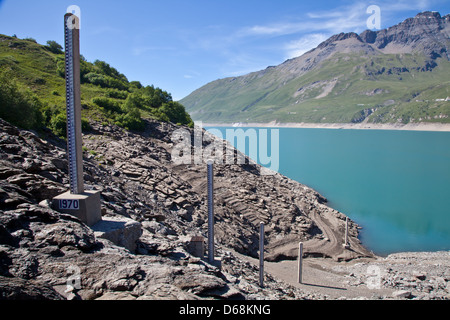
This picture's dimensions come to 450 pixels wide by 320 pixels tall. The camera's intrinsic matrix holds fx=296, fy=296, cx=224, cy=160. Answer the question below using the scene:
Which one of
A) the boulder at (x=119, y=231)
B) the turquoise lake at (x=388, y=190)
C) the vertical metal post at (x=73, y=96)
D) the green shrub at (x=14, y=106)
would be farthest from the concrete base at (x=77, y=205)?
the turquoise lake at (x=388, y=190)

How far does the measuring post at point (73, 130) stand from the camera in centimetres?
652

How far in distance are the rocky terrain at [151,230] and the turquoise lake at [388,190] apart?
3823 millimetres

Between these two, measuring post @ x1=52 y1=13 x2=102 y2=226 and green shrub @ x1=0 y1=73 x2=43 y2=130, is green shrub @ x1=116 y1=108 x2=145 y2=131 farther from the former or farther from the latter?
measuring post @ x1=52 y1=13 x2=102 y2=226

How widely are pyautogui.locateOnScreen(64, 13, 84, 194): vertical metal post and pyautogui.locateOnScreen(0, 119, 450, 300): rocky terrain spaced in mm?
953

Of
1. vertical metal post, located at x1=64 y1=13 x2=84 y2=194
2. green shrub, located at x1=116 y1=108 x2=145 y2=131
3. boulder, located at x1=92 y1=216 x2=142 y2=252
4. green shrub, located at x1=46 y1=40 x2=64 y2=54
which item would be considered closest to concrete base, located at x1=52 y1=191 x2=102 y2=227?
vertical metal post, located at x1=64 y1=13 x2=84 y2=194

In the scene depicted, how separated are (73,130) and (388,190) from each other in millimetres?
44374

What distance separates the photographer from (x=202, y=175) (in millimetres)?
22672

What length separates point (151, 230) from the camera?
10219 mm

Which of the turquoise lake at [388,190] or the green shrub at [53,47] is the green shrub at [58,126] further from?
the green shrub at [53,47]

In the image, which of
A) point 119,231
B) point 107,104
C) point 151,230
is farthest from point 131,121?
point 119,231

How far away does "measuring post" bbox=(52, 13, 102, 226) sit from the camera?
21.4 ft
